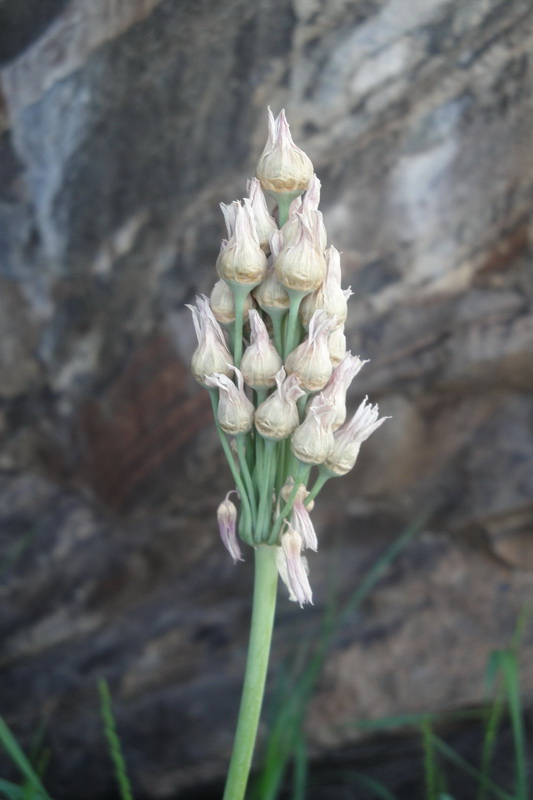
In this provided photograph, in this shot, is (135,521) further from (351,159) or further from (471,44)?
(471,44)

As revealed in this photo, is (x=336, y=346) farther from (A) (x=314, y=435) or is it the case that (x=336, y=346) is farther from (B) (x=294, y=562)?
(B) (x=294, y=562)

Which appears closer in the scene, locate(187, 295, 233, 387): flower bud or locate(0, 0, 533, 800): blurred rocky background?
locate(187, 295, 233, 387): flower bud

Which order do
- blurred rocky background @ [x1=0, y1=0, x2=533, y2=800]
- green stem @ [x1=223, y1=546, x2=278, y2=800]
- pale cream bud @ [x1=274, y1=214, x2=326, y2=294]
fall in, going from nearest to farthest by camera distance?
1. pale cream bud @ [x1=274, y1=214, x2=326, y2=294]
2. green stem @ [x1=223, y1=546, x2=278, y2=800]
3. blurred rocky background @ [x1=0, y1=0, x2=533, y2=800]

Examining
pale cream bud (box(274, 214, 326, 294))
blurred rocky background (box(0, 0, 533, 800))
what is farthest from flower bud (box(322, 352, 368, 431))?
blurred rocky background (box(0, 0, 533, 800))

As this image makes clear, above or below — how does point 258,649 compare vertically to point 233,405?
below

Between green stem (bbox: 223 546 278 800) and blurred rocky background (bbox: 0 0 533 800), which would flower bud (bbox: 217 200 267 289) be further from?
blurred rocky background (bbox: 0 0 533 800)

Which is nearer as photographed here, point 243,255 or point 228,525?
point 243,255

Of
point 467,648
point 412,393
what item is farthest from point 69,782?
point 412,393

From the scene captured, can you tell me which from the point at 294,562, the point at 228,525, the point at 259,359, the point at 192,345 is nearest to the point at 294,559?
the point at 294,562
